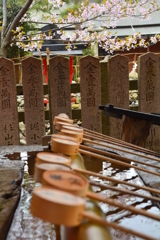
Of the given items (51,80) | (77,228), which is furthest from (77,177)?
(51,80)

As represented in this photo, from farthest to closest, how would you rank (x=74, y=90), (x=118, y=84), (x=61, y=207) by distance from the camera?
(x=74, y=90) → (x=118, y=84) → (x=61, y=207)

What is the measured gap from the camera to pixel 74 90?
5.43 m

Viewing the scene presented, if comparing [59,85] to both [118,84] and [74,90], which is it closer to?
[74,90]

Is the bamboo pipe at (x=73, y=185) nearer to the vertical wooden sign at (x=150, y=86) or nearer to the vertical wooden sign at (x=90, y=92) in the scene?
the vertical wooden sign at (x=90, y=92)

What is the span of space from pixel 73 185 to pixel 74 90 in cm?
461

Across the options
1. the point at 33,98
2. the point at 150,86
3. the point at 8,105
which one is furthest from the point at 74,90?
the point at 150,86

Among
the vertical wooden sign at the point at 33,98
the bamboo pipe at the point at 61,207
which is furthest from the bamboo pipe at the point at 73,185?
the vertical wooden sign at the point at 33,98

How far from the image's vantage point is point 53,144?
1.37 metres

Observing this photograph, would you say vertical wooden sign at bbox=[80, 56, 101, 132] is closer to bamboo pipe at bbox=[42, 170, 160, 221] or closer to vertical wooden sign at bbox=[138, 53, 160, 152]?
vertical wooden sign at bbox=[138, 53, 160, 152]

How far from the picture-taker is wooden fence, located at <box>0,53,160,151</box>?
5.13 metres

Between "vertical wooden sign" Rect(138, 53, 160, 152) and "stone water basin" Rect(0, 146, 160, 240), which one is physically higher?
"vertical wooden sign" Rect(138, 53, 160, 152)

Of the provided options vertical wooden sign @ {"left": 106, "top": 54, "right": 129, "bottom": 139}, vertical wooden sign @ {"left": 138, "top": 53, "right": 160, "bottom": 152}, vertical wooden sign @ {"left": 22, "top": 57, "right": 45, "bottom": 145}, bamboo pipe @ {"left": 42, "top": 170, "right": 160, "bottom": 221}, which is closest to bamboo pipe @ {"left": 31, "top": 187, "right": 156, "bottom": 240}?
bamboo pipe @ {"left": 42, "top": 170, "right": 160, "bottom": 221}

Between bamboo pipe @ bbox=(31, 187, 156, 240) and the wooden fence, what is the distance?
4457mm

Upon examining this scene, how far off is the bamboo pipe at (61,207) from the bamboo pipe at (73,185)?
5 cm
